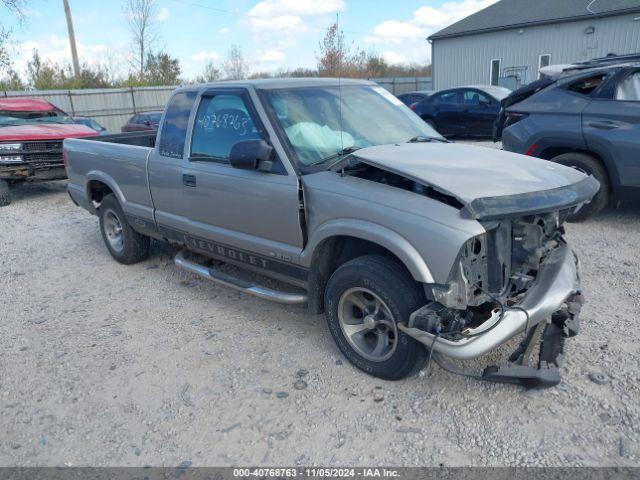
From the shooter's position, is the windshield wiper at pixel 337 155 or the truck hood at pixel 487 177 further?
the windshield wiper at pixel 337 155

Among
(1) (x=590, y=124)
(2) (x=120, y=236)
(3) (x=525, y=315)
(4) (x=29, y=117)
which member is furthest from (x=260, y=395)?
(4) (x=29, y=117)

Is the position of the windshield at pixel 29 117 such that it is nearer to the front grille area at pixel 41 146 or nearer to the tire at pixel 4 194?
the front grille area at pixel 41 146

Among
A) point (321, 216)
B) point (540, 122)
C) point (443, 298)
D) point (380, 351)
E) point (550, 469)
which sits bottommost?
point (550, 469)

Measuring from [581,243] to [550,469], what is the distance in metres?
3.74

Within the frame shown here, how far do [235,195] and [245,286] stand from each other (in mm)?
727

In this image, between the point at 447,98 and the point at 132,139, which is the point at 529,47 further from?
the point at 132,139

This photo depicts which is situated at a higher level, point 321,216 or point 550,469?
point 321,216

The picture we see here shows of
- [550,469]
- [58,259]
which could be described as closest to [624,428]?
[550,469]

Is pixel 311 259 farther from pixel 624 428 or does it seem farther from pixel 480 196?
pixel 624 428

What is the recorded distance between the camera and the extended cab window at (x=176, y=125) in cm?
464

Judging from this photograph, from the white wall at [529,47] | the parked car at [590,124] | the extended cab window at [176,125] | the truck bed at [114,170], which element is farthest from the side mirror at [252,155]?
the white wall at [529,47]

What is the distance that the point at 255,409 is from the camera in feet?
10.5

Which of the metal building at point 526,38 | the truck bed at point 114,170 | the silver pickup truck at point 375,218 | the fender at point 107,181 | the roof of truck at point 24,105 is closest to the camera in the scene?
the silver pickup truck at point 375,218

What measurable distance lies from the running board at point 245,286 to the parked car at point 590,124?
4197 mm
